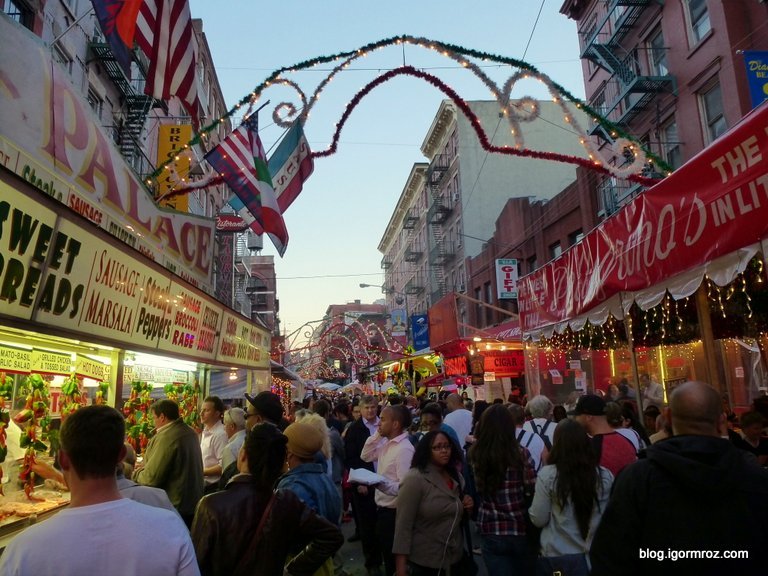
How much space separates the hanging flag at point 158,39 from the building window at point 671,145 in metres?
15.8

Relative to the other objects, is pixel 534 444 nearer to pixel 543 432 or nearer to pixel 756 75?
pixel 543 432

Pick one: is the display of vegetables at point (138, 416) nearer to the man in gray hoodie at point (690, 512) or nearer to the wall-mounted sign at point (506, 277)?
the man in gray hoodie at point (690, 512)

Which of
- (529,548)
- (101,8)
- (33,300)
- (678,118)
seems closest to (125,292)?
(33,300)

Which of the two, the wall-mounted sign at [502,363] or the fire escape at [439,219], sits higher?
the fire escape at [439,219]

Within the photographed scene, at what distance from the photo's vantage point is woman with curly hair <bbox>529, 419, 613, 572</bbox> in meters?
3.88

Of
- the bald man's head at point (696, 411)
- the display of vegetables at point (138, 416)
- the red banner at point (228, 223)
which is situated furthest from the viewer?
the red banner at point (228, 223)

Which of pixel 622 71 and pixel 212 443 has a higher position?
pixel 622 71

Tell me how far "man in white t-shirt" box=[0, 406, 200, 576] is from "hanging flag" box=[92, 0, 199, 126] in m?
5.13

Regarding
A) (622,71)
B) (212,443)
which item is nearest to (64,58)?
(212,443)

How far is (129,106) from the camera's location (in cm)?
1691

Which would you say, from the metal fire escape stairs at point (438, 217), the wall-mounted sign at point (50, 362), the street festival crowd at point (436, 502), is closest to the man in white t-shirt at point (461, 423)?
the street festival crowd at point (436, 502)

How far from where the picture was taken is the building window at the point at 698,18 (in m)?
17.2

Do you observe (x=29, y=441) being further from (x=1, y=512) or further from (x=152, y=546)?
(x=152, y=546)

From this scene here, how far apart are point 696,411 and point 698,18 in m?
19.5
